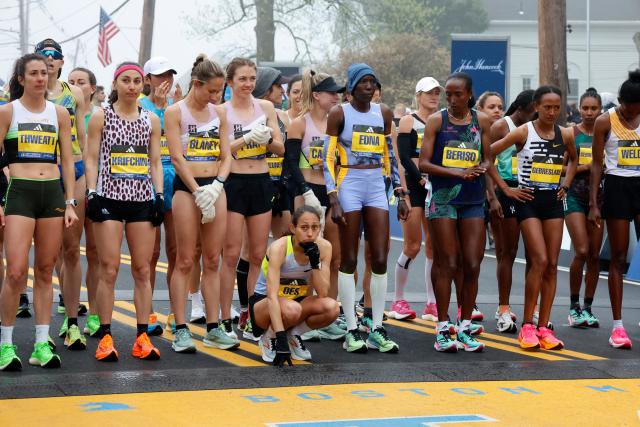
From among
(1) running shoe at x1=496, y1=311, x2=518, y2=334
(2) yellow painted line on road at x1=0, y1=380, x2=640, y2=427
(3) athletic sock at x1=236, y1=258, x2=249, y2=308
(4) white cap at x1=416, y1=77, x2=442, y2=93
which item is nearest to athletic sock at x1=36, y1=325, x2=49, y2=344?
(2) yellow painted line on road at x1=0, y1=380, x2=640, y2=427

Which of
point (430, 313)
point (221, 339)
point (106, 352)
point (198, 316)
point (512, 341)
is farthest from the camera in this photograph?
point (430, 313)

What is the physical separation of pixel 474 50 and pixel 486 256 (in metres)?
5.48

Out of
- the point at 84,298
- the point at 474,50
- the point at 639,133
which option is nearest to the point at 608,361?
the point at 639,133

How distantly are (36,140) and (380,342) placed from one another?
2945 mm

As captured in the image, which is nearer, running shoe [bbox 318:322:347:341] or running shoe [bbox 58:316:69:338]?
running shoe [bbox 58:316:69:338]

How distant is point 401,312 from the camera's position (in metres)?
11.2

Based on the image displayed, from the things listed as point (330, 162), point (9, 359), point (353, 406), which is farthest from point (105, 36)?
point (353, 406)

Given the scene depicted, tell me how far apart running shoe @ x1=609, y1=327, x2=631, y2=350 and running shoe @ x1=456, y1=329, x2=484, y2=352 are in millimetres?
1213

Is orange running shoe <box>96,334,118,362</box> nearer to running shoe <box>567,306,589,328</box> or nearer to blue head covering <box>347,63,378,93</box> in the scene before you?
blue head covering <box>347,63,378,93</box>

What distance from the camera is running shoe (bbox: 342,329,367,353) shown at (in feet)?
30.3

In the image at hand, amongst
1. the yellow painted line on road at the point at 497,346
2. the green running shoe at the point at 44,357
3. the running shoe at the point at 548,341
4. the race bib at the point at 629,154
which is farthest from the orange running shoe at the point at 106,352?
the race bib at the point at 629,154

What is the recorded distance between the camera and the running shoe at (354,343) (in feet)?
30.3

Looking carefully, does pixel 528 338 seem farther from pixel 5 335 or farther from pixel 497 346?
pixel 5 335

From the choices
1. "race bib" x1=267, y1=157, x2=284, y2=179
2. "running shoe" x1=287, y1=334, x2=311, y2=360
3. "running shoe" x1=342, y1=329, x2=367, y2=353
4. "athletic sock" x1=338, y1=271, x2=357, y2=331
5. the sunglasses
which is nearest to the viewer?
"running shoe" x1=287, y1=334, x2=311, y2=360
